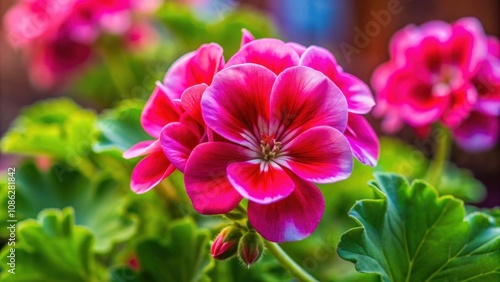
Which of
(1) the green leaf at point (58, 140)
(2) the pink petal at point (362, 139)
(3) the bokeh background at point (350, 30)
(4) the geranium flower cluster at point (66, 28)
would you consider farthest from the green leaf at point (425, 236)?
(3) the bokeh background at point (350, 30)

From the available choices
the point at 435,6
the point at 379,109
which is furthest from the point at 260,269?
the point at 435,6

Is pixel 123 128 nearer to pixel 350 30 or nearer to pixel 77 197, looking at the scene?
pixel 77 197

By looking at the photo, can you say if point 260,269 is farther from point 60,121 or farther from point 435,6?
point 435,6

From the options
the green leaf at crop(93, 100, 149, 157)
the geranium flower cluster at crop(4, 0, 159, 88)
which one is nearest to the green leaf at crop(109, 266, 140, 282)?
the green leaf at crop(93, 100, 149, 157)

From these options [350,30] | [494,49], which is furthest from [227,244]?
[350,30]

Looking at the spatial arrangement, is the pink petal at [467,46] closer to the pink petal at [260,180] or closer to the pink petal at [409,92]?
the pink petal at [409,92]
